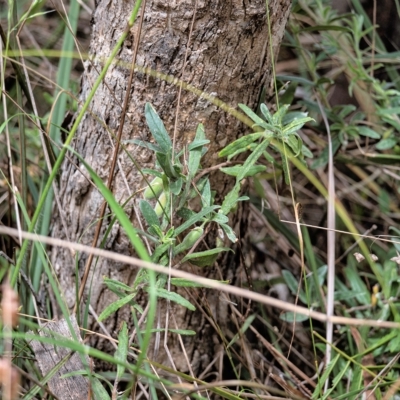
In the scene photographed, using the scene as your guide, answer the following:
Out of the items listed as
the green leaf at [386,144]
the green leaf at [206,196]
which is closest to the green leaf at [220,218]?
the green leaf at [206,196]

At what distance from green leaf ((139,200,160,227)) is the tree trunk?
126 millimetres

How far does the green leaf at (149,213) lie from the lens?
0.86 metres

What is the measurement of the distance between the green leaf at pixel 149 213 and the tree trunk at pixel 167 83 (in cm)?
13

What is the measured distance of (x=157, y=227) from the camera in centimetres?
86

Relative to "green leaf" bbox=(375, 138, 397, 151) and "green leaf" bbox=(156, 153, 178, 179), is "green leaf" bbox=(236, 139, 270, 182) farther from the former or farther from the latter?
"green leaf" bbox=(375, 138, 397, 151)

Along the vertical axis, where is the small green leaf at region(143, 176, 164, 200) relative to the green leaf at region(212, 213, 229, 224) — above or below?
above

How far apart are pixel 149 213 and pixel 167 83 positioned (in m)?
0.25

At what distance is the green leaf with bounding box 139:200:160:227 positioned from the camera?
0.86 m

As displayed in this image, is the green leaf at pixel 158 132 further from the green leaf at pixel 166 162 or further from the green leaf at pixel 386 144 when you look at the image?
the green leaf at pixel 386 144

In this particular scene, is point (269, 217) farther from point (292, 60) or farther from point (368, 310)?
point (292, 60)

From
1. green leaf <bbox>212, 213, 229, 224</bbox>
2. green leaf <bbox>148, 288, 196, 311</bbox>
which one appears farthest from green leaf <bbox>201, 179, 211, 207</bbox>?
green leaf <bbox>148, 288, 196, 311</bbox>

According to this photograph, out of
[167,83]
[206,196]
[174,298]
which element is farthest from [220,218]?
[167,83]

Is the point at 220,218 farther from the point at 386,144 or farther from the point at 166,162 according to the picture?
the point at 386,144

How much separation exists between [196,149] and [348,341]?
0.67 m
